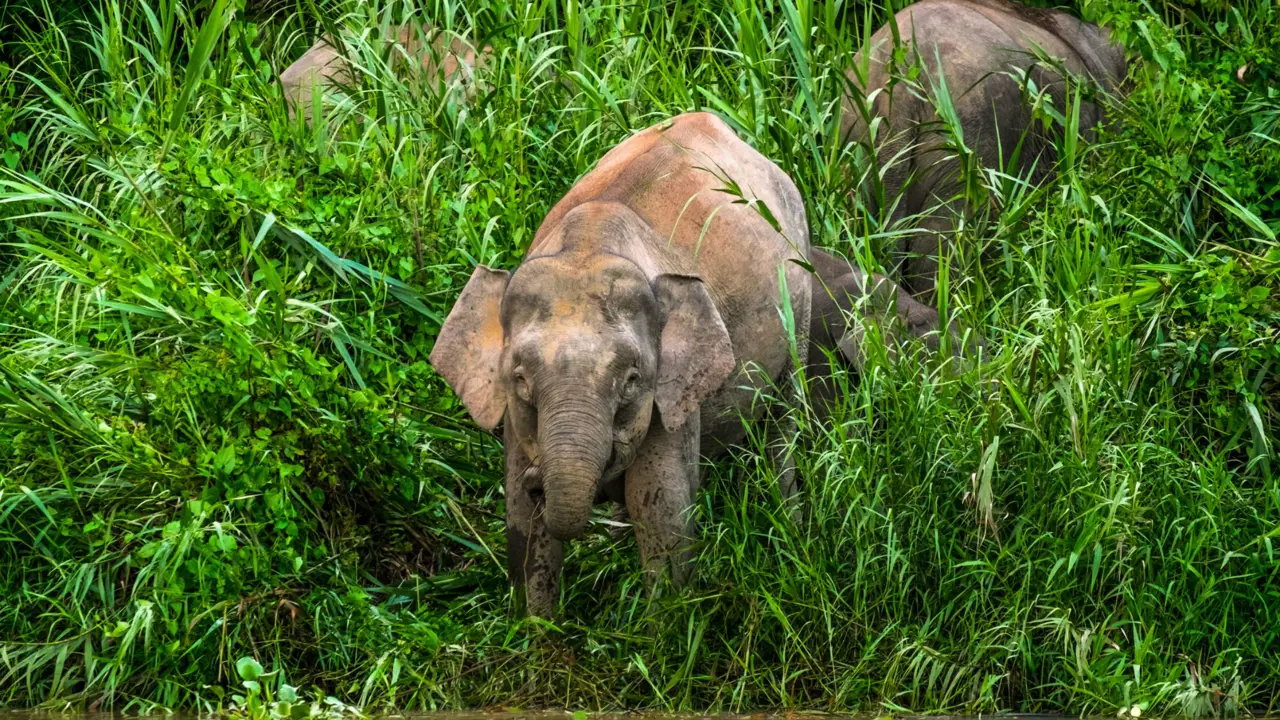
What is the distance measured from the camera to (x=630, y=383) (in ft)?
19.2

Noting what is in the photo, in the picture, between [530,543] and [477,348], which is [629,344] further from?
[530,543]

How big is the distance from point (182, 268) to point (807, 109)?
2.51 metres

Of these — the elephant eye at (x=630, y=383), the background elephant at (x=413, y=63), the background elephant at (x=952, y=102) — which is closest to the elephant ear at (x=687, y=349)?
the elephant eye at (x=630, y=383)

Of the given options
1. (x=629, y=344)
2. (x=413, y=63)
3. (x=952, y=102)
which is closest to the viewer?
(x=629, y=344)

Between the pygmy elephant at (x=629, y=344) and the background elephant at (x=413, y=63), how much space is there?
1298 millimetres

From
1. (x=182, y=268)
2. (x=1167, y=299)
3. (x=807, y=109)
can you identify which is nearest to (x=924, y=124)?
(x=807, y=109)

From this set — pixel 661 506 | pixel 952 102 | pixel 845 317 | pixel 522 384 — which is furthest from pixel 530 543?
pixel 952 102

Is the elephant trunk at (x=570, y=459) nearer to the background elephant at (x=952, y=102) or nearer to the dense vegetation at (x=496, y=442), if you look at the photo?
the dense vegetation at (x=496, y=442)

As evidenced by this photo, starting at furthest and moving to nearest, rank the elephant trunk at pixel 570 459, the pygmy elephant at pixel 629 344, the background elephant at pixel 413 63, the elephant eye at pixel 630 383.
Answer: the background elephant at pixel 413 63 < the elephant eye at pixel 630 383 < the pygmy elephant at pixel 629 344 < the elephant trunk at pixel 570 459

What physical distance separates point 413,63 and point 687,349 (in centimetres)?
229

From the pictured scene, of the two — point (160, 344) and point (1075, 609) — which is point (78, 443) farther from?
point (1075, 609)

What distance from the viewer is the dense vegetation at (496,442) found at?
19.1 ft

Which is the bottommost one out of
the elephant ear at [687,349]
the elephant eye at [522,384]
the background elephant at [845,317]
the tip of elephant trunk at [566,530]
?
the background elephant at [845,317]

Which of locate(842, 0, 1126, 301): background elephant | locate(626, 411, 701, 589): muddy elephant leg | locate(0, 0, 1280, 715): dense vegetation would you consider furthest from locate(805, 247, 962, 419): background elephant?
locate(626, 411, 701, 589): muddy elephant leg
